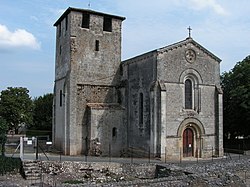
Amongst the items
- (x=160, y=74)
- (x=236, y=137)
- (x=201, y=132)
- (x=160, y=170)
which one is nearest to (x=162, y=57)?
(x=160, y=74)

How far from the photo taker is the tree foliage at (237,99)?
36.2 m

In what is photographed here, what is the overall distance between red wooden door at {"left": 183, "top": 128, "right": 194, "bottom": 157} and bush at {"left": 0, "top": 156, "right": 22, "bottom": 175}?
15.0 m

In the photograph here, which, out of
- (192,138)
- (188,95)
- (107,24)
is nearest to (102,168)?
(192,138)

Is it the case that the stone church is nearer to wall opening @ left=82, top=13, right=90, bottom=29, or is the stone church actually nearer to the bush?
wall opening @ left=82, top=13, right=90, bottom=29

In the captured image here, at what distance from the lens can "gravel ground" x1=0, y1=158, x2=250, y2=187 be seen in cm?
1897

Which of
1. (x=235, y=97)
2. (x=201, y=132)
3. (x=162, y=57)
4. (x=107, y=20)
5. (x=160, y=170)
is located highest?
(x=107, y=20)

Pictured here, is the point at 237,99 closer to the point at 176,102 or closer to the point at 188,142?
the point at 188,142

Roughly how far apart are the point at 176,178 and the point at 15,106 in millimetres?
47751

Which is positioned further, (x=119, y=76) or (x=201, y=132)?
(x=119, y=76)

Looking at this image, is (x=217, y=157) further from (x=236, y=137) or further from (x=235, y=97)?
(x=236, y=137)

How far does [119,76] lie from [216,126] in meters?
11.2

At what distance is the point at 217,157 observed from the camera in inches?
1226

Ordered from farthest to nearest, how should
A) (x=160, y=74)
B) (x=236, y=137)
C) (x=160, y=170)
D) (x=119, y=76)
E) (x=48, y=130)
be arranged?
(x=48, y=130) < (x=236, y=137) < (x=119, y=76) < (x=160, y=74) < (x=160, y=170)

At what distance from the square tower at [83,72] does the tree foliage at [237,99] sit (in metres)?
13.7
